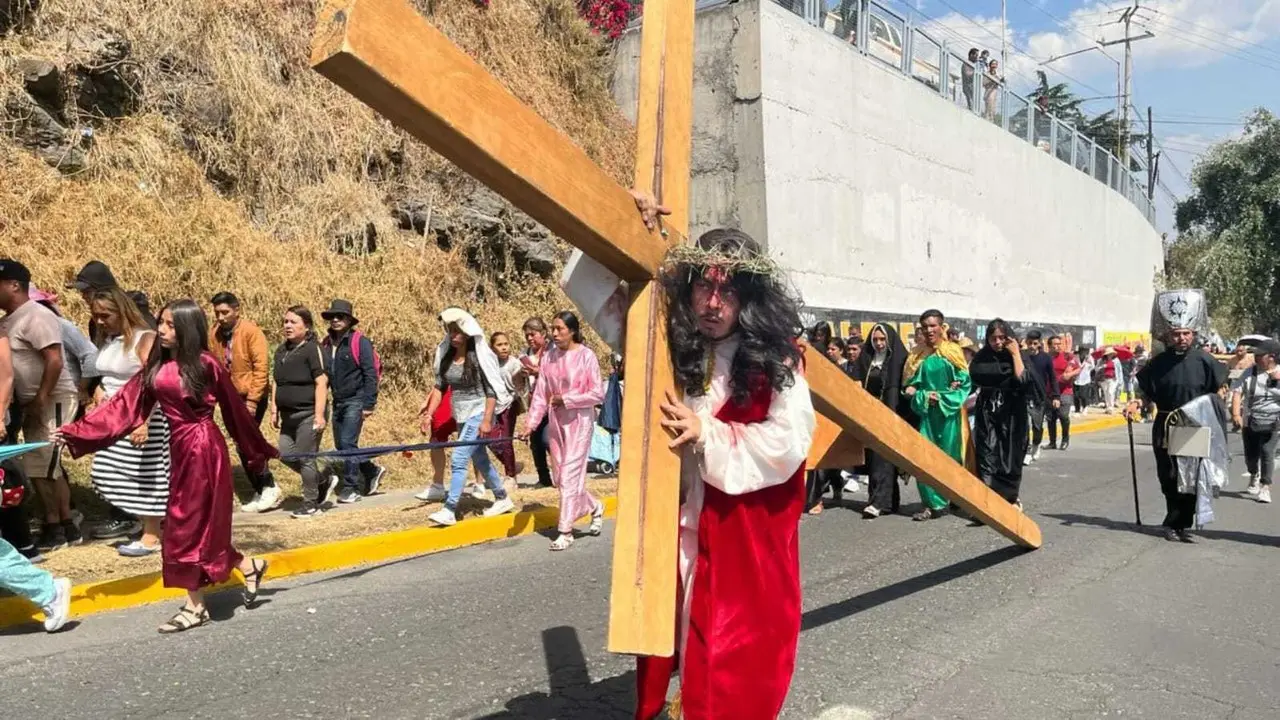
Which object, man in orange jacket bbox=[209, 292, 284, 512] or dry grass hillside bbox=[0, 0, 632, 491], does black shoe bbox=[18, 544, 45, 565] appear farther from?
dry grass hillside bbox=[0, 0, 632, 491]

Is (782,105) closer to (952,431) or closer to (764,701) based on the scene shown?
(952,431)

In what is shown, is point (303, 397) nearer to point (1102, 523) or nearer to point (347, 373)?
point (347, 373)

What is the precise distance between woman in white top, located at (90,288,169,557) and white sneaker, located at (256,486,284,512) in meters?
1.36

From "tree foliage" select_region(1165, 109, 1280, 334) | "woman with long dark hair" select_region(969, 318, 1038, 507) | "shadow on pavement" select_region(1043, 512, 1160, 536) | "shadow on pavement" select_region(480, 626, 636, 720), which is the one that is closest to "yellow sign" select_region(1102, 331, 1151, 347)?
"tree foliage" select_region(1165, 109, 1280, 334)

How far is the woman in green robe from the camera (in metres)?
8.47

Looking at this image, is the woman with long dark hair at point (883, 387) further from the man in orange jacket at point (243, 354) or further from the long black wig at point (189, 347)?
the long black wig at point (189, 347)

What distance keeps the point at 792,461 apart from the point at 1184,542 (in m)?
6.14

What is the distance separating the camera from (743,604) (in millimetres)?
2912

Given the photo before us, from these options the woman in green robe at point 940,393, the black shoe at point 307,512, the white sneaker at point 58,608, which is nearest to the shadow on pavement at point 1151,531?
the woman in green robe at point 940,393

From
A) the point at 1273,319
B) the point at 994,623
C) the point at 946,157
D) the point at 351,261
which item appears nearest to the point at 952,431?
the point at 994,623

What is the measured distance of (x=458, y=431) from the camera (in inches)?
330

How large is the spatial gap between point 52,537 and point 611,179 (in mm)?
5931

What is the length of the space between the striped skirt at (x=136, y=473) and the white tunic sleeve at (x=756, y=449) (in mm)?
4473

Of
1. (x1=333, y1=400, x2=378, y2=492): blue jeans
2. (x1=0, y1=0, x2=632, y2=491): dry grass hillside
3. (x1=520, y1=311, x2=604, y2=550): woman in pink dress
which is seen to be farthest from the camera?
(x1=0, y1=0, x2=632, y2=491): dry grass hillside
